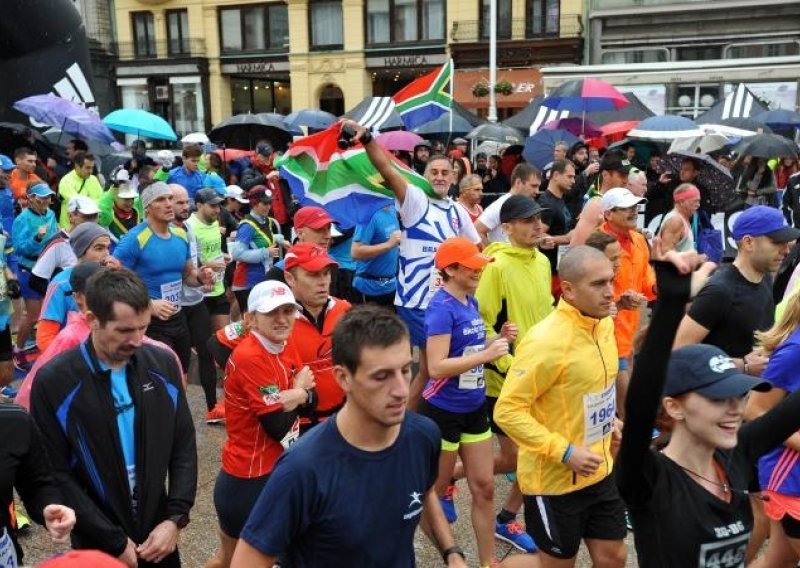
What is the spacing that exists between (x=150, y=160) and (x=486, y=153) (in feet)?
23.6

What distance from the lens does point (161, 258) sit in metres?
5.74

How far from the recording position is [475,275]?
4078 millimetres

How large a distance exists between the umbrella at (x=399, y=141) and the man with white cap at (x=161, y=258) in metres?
Answer: 7.94

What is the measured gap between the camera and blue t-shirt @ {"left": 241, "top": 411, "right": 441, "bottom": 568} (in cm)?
223

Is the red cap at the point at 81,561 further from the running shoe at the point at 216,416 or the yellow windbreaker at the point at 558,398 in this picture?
the running shoe at the point at 216,416

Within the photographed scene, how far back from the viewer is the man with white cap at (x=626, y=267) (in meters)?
5.27

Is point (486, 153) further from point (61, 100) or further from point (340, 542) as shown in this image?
point (340, 542)

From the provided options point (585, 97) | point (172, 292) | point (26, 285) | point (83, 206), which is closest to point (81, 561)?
point (172, 292)

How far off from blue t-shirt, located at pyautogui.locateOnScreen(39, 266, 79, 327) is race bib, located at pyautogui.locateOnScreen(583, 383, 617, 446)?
9.29 feet

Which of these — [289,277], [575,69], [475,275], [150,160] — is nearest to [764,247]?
[475,275]

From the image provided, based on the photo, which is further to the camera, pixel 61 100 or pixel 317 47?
pixel 317 47

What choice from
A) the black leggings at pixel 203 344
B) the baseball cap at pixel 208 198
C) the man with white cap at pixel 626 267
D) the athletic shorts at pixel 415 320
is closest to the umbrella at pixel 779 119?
the man with white cap at pixel 626 267

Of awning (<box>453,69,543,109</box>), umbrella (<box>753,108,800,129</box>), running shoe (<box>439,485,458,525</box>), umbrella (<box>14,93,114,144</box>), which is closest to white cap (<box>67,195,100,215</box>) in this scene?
running shoe (<box>439,485,458,525</box>)

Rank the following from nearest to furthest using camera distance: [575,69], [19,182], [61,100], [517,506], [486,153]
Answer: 1. [517,506]
2. [19,182]
3. [61,100]
4. [486,153]
5. [575,69]
